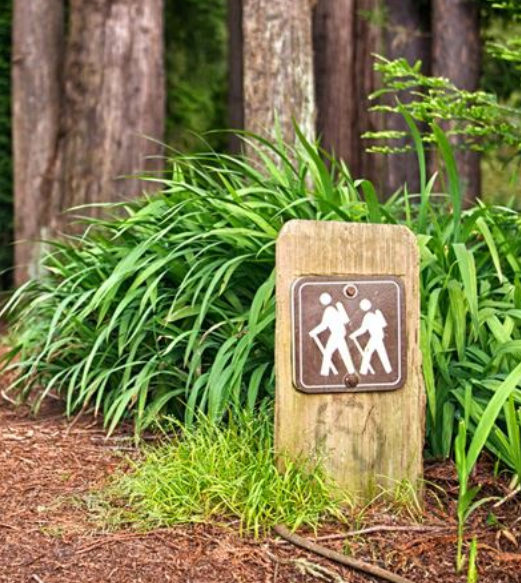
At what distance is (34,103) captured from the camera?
26.1ft

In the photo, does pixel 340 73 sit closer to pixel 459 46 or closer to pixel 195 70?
pixel 459 46

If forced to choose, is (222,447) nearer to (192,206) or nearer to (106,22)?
(192,206)

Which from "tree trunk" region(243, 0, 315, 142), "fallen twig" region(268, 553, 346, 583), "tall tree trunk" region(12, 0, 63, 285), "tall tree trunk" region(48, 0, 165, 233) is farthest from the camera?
"tall tree trunk" region(12, 0, 63, 285)

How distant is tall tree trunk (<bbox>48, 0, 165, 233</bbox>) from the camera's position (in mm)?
→ 7461

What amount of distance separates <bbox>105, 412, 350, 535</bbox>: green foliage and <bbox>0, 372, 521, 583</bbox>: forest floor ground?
0.07 m

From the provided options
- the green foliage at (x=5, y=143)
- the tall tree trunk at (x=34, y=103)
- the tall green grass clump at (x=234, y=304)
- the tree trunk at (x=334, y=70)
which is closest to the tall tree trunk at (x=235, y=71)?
the tree trunk at (x=334, y=70)

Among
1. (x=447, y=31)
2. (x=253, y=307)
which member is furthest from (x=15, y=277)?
(x=253, y=307)

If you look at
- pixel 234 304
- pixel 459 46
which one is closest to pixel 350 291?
pixel 234 304

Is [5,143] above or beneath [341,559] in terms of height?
above

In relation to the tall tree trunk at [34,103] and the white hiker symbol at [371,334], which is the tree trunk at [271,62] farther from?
the white hiker symbol at [371,334]

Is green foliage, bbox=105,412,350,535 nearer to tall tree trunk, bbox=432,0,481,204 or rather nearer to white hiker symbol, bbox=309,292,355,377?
white hiker symbol, bbox=309,292,355,377

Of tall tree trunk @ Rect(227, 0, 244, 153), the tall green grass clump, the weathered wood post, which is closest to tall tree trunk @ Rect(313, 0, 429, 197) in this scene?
tall tree trunk @ Rect(227, 0, 244, 153)

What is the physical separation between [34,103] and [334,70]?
2349mm

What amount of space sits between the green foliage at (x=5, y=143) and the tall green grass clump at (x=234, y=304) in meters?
3.88
